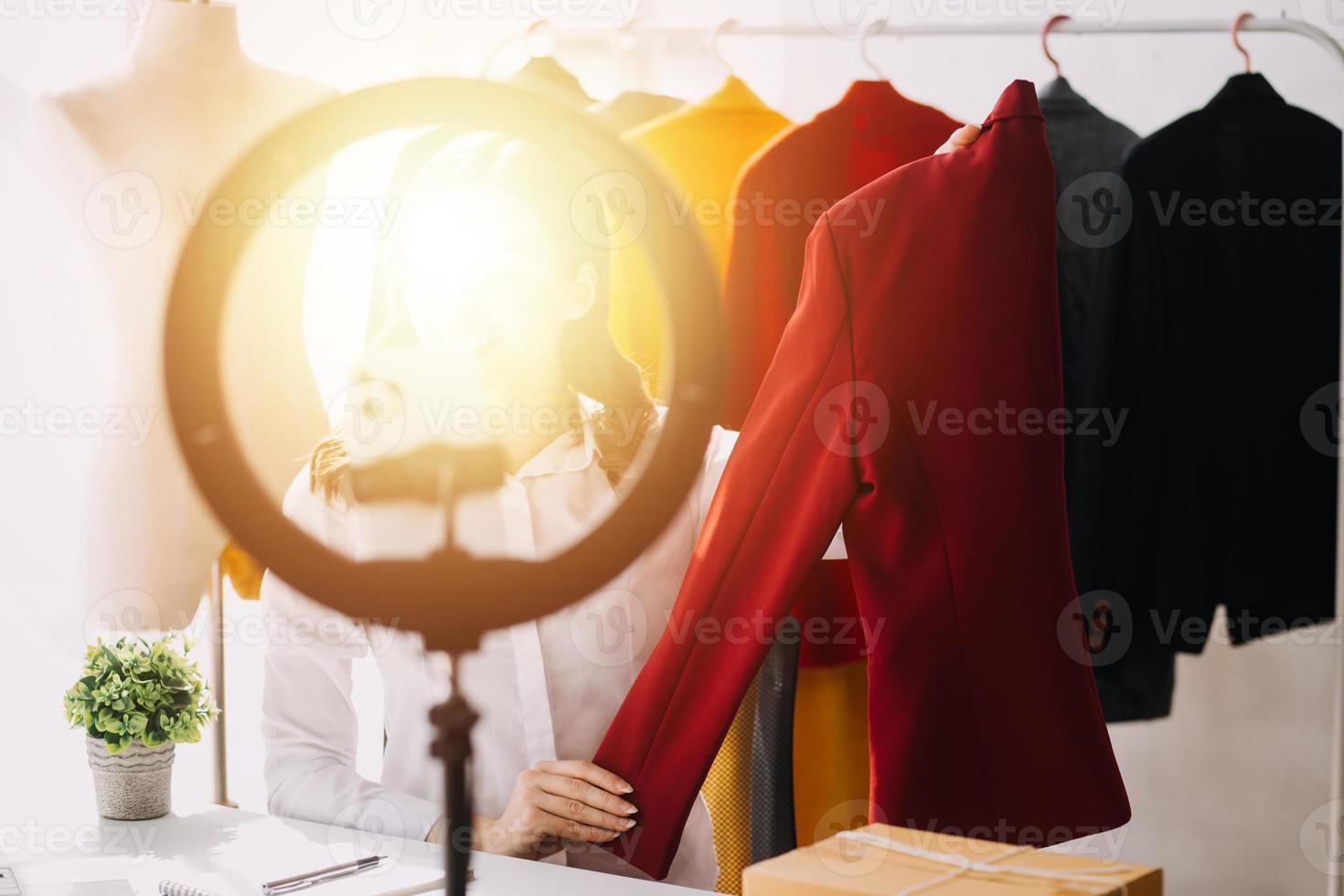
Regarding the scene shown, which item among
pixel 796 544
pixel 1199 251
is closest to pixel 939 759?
pixel 796 544

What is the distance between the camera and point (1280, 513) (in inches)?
48.3

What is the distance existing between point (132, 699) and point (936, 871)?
1.01 m

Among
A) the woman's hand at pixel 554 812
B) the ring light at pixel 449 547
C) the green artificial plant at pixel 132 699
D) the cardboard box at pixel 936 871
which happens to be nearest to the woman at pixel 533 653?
the woman's hand at pixel 554 812

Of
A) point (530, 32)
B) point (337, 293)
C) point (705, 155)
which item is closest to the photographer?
point (705, 155)

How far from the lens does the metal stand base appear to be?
A: 1.61 feet

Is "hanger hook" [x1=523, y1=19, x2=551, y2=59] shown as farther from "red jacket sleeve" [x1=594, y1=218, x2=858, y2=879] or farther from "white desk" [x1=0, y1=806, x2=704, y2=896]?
"white desk" [x1=0, y1=806, x2=704, y2=896]

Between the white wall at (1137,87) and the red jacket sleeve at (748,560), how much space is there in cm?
27

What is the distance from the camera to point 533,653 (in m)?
1.38

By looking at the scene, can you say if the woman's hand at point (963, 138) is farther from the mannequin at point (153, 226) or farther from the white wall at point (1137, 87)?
the mannequin at point (153, 226)

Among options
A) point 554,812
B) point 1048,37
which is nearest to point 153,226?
point 554,812

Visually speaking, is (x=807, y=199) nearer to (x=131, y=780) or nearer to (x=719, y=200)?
(x=719, y=200)

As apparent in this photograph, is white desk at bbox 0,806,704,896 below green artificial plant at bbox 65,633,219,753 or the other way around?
below

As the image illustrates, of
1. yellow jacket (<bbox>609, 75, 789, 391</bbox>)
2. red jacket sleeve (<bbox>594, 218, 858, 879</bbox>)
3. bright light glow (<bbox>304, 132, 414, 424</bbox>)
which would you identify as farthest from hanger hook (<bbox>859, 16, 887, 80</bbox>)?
bright light glow (<bbox>304, 132, 414, 424</bbox>)

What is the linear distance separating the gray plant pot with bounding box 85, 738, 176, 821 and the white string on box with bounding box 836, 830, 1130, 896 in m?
0.91
